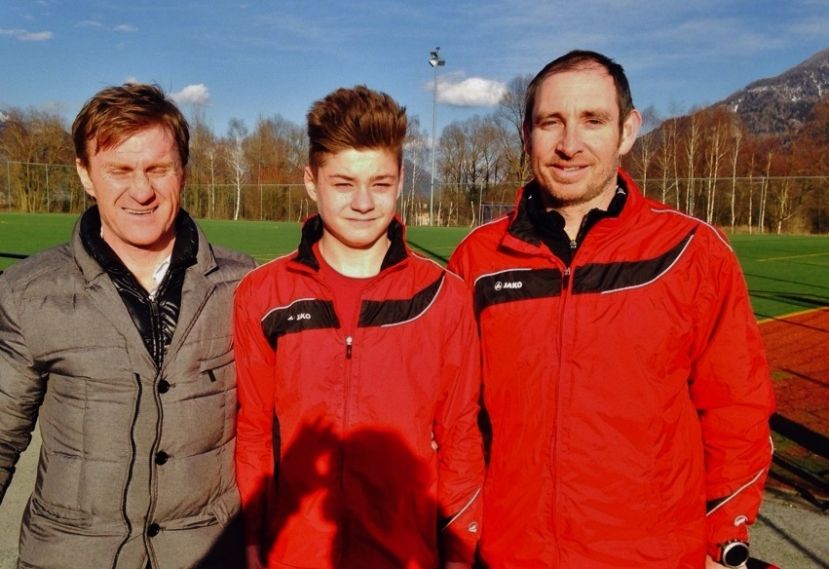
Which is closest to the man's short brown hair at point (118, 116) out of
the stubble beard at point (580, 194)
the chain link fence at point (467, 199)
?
the stubble beard at point (580, 194)

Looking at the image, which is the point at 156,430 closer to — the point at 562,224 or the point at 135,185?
the point at 135,185

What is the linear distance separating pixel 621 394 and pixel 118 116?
1.75 m

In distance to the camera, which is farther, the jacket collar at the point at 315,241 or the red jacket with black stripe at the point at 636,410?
the jacket collar at the point at 315,241

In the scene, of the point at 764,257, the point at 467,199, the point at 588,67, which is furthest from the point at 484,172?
the point at 588,67

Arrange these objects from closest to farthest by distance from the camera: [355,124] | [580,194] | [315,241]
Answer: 1. [355,124]
2. [580,194]
3. [315,241]

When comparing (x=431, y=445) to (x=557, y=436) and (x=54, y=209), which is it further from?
(x=54, y=209)

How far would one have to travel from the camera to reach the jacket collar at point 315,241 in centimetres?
220

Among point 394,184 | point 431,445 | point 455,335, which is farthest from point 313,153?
point 431,445

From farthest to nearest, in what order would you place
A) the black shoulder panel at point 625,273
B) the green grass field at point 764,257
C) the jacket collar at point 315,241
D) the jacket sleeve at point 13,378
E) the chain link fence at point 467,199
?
the chain link fence at point 467,199, the green grass field at point 764,257, the jacket collar at point 315,241, the black shoulder panel at point 625,273, the jacket sleeve at point 13,378

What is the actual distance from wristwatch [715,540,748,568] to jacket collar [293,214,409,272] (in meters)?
1.36

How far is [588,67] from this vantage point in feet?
7.29

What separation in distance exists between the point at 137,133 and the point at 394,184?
81 cm

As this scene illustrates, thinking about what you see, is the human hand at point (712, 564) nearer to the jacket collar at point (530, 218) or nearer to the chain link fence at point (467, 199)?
the jacket collar at point (530, 218)

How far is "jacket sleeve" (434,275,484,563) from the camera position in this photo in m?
2.11
